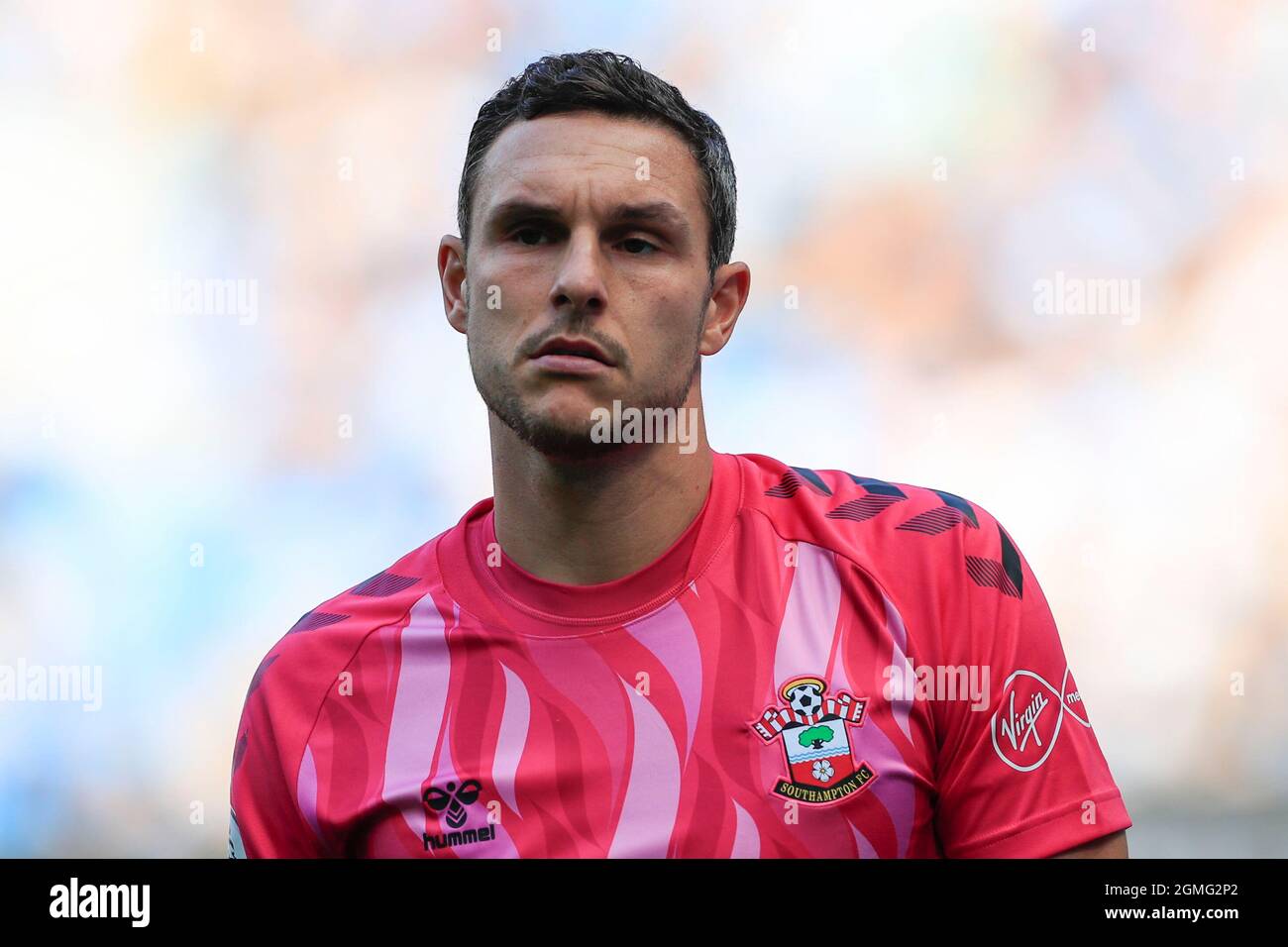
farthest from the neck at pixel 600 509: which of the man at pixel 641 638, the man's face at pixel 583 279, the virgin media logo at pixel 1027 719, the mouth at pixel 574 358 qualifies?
the virgin media logo at pixel 1027 719

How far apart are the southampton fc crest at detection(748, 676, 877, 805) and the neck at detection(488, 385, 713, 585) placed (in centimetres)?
70

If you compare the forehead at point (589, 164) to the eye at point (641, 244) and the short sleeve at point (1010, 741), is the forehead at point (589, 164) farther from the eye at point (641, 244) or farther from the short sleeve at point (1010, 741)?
the short sleeve at point (1010, 741)

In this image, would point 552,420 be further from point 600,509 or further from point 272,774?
point 272,774

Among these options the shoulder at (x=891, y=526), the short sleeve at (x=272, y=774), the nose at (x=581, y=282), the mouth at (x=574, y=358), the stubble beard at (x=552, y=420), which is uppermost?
the nose at (x=581, y=282)

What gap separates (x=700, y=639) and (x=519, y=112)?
207 cm

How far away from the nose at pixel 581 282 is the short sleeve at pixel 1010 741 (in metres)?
1.48

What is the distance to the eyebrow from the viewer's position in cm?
421

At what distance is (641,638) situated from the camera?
4.18m

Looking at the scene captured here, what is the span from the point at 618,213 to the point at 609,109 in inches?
21.9

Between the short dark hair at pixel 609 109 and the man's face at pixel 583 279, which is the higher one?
the short dark hair at pixel 609 109

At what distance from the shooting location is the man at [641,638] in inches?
154

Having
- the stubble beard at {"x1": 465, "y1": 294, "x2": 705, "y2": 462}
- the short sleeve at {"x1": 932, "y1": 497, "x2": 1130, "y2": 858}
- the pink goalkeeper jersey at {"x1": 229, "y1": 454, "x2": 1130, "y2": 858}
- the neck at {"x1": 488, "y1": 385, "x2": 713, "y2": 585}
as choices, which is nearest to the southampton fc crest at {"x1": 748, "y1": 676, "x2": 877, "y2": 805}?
the pink goalkeeper jersey at {"x1": 229, "y1": 454, "x2": 1130, "y2": 858}
